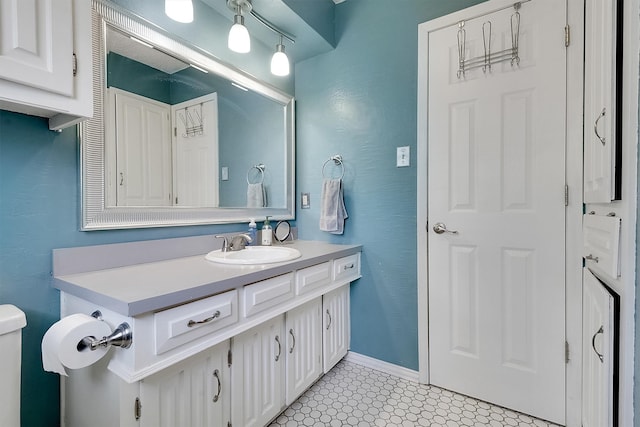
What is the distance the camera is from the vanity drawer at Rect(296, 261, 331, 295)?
141 centimetres

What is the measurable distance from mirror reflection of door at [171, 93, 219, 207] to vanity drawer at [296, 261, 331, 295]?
643mm

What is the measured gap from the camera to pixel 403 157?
5.74ft

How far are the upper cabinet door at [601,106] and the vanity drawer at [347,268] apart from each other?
1.14 m

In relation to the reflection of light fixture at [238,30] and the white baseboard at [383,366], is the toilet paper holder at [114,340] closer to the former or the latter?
the reflection of light fixture at [238,30]

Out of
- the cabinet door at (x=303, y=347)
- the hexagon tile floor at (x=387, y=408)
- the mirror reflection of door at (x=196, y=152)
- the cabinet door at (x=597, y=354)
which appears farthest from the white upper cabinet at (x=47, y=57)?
the cabinet door at (x=597, y=354)

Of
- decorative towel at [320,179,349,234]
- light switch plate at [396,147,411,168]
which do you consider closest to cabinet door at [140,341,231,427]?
decorative towel at [320,179,349,234]

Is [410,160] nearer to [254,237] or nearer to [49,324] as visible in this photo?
[254,237]

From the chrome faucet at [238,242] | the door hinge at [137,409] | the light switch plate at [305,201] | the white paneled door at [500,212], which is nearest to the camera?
the door hinge at [137,409]

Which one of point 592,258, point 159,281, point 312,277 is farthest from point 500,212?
point 159,281

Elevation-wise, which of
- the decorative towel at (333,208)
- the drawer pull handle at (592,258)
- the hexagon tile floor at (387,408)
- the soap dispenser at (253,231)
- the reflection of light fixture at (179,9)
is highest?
the reflection of light fixture at (179,9)

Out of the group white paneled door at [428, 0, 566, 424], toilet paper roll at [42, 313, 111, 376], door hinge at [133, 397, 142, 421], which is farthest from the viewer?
white paneled door at [428, 0, 566, 424]

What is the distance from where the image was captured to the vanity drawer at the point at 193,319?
855 mm

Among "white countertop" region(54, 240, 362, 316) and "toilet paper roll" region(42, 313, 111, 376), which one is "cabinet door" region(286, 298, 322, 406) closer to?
"white countertop" region(54, 240, 362, 316)

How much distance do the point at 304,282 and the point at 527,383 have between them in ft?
4.03
